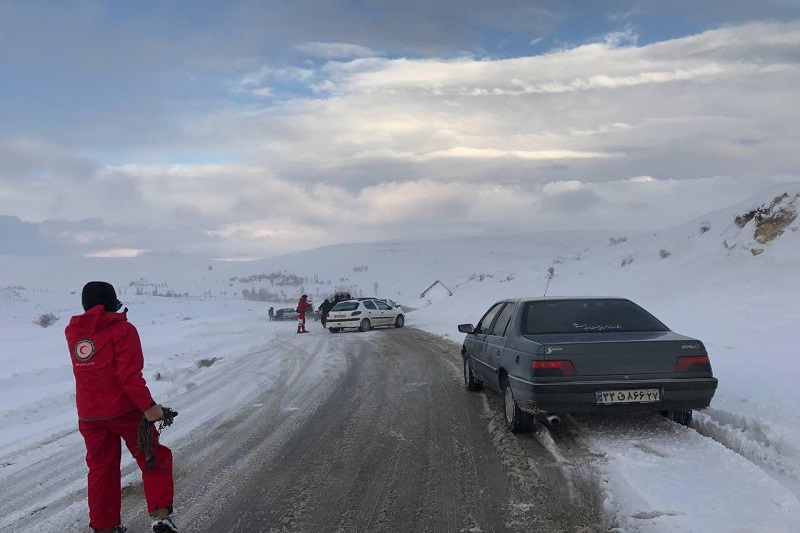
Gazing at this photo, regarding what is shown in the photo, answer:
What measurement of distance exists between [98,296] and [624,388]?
4616 millimetres

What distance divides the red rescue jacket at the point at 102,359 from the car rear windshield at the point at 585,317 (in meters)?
4.24

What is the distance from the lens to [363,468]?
18.0ft

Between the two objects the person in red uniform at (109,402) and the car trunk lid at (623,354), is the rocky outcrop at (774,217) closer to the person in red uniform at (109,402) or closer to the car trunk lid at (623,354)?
the car trunk lid at (623,354)

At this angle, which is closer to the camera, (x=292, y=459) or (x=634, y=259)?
(x=292, y=459)

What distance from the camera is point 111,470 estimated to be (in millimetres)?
4031

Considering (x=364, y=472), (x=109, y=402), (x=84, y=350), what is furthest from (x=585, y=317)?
(x=84, y=350)

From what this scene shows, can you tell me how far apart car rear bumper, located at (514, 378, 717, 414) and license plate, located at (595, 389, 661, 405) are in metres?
0.03

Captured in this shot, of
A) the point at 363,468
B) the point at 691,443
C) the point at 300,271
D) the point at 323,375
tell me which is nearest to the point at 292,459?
the point at 363,468

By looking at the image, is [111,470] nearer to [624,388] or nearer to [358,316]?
[624,388]

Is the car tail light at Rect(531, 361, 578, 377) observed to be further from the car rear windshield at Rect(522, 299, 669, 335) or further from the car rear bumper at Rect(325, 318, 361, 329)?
the car rear bumper at Rect(325, 318, 361, 329)

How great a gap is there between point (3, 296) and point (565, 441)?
3916cm

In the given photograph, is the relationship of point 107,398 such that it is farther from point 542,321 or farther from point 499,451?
point 542,321

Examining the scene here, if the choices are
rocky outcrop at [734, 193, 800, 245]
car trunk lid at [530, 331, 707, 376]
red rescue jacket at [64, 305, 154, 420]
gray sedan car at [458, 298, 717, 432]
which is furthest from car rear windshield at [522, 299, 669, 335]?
rocky outcrop at [734, 193, 800, 245]

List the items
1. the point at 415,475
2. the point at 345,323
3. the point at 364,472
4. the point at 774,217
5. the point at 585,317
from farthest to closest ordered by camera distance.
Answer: the point at 345,323
the point at 774,217
the point at 585,317
the point at 364,472
the point at 415,475
